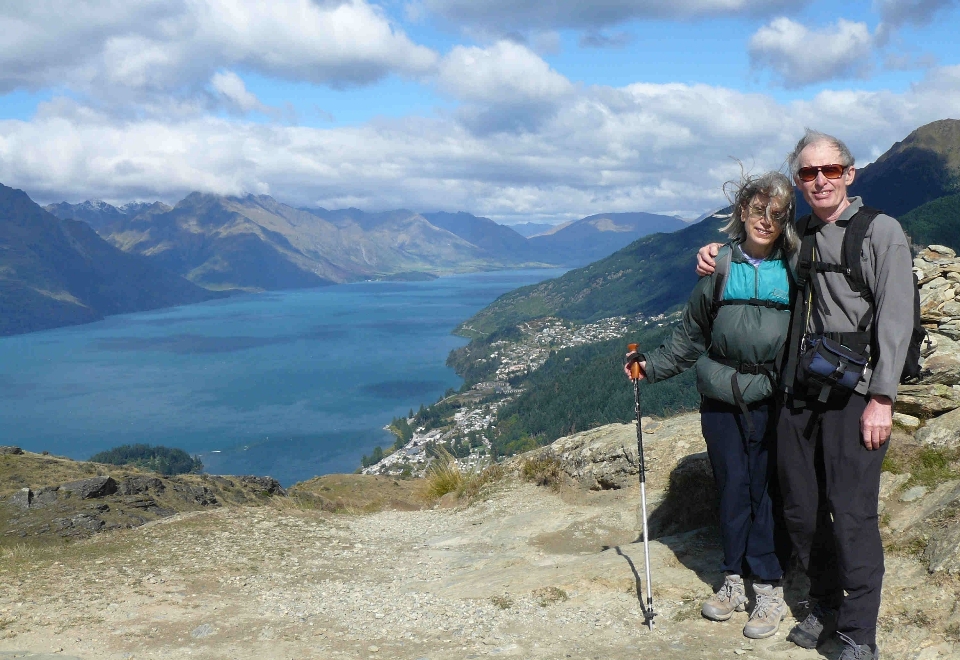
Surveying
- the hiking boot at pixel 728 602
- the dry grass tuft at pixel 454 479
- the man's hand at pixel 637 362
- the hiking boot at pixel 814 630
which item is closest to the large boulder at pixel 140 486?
the dry grass tuft at pixel 454 479

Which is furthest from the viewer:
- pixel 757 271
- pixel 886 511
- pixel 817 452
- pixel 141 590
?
pixel 141 590

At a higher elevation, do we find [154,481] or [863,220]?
[863,220]

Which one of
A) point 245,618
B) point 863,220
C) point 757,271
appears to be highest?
point 863,220

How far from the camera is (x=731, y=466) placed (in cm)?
543

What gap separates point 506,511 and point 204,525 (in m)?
4.74

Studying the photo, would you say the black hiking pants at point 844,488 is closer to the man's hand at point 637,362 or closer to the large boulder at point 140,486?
the man's hand at point 637,362

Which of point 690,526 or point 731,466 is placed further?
point 690,526

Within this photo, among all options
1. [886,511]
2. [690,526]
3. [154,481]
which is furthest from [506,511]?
[154,481]

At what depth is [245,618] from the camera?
6.76 metres

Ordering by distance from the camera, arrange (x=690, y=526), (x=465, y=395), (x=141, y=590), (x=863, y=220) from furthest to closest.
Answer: (x=465, y=395) → (x=690, y=526) → (x=141, y=590) → (x=863, y=220)

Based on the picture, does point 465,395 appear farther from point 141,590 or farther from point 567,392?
point 141,590

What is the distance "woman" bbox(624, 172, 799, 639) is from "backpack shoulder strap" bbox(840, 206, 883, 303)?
504mm

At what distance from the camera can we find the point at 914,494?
21.1 ft

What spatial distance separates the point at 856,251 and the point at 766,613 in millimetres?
2904
